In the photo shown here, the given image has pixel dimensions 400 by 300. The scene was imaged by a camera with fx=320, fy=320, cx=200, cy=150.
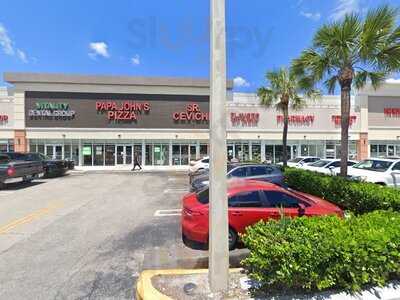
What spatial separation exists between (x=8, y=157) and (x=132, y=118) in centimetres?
1572

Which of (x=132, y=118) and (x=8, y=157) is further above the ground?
(x=132, y=118)

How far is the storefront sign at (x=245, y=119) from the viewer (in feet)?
112

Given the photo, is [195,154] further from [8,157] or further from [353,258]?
[353,258]

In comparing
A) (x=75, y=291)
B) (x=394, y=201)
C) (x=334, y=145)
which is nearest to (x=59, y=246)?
(x=75, y=291)

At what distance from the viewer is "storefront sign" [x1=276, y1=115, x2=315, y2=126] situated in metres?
35.1

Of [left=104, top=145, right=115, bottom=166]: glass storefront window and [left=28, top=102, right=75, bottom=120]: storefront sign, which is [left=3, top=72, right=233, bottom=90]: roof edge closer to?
[left=28, top=102, right=75, bottom=120]: storefront sign

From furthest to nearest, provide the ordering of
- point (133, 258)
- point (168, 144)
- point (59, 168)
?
1. point (168, 144)
2. point (59, 168)
3. point (133, 258)

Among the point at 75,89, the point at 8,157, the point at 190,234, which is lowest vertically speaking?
the point at 190,234

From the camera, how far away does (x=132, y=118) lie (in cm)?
3309

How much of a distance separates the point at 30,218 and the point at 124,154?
2330 centimetres

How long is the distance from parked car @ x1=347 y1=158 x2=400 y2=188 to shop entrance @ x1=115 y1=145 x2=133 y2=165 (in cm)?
2308

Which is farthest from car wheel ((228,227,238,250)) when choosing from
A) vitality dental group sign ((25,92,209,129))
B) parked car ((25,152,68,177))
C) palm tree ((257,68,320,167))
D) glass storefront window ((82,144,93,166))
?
glass storefront window ((82,144,93,166))

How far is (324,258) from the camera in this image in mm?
4016

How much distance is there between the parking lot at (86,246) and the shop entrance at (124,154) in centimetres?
1955
